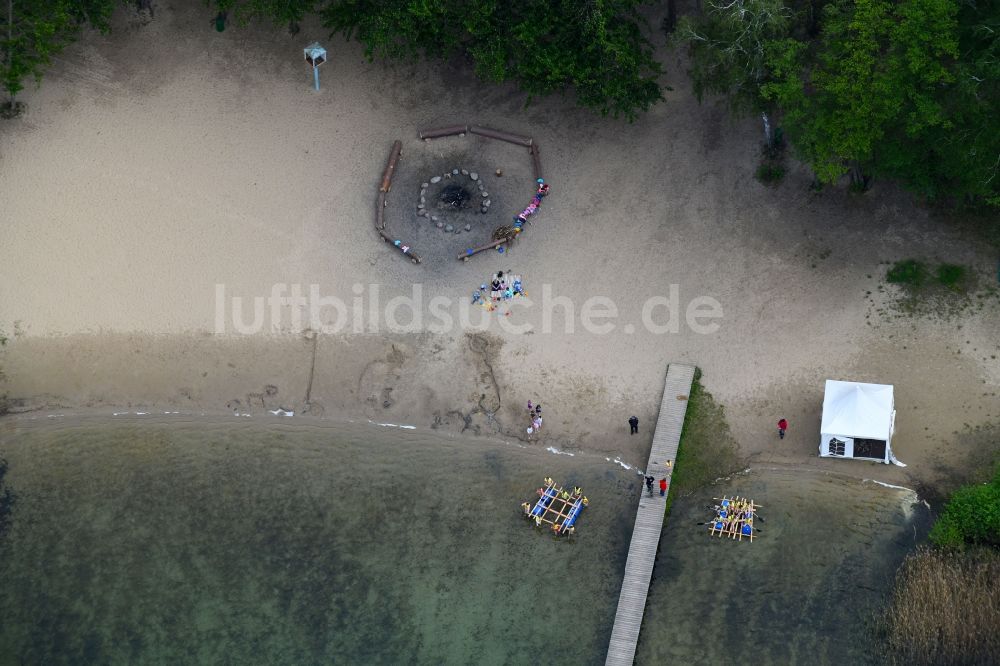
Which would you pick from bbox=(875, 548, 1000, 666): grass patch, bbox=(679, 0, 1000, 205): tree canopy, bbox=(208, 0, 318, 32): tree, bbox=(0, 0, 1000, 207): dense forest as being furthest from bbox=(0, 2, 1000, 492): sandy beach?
bbox=(679, 0, 1000, 205): tree canopy

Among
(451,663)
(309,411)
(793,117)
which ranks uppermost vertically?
(793,117)

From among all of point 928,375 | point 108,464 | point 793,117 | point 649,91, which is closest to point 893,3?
point 793,117

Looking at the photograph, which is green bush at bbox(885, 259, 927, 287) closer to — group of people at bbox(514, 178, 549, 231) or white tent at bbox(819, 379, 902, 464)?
white tent at bbox(819, 379, 902, 464)

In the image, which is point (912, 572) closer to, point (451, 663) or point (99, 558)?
point (451, 663)

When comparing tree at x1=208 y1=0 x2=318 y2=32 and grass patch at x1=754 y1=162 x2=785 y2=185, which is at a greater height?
tree at x1=208 y1=0 x2=318 y2=32

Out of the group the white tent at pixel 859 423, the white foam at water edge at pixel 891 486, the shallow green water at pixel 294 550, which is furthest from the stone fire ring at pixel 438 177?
the white foam at water edge at pixel 891 486

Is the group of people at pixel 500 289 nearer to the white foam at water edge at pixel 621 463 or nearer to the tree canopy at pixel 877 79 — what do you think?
the white foam at water edge at pixel 621 463
